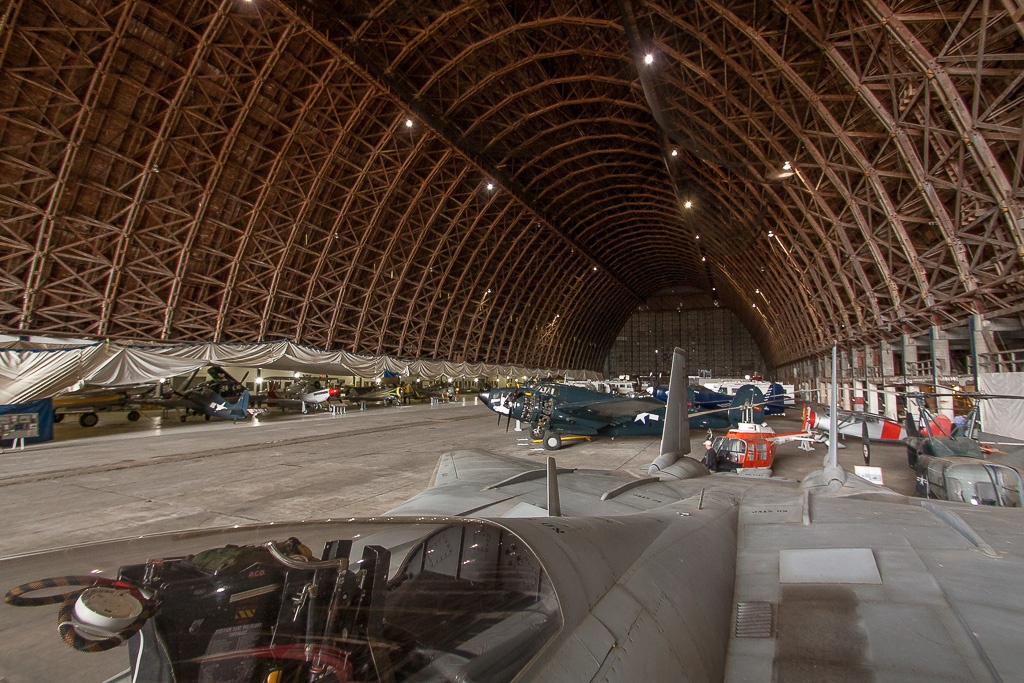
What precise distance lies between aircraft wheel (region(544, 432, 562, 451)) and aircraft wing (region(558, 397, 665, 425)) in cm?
76

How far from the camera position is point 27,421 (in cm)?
1318

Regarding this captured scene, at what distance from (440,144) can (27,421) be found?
18.4 m

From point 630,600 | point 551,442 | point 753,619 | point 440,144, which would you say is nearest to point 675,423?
point 753,619

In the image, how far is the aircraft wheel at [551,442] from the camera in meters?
13.3

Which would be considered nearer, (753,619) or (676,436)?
(753,619)

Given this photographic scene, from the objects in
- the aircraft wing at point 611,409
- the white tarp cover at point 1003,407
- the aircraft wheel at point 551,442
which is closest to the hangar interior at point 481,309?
the white tarp cover at point 1003,407

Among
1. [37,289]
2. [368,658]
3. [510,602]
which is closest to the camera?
[368,658]

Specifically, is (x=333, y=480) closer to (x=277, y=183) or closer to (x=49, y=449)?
(x=49, y=449)

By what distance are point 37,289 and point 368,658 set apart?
74.3 feet

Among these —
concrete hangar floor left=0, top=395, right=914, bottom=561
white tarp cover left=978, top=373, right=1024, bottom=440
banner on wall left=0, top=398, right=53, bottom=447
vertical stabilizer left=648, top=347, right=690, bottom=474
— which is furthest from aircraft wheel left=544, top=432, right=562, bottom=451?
banner on wall left=0, top=398, right=53, bottom=447

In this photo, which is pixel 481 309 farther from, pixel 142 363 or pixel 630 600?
pixel 630 600

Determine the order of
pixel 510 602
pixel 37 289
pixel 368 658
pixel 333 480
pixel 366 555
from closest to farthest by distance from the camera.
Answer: pixel 368 658 → pixel 366 555 → pixel 510 602 → pixel 333 480 → pixel 37 289

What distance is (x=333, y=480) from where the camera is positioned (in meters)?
8.57

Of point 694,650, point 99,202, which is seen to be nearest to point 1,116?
point 99,202
